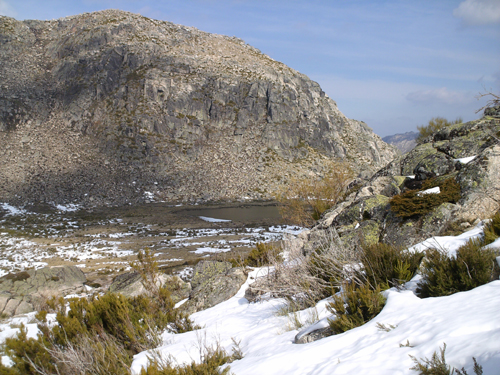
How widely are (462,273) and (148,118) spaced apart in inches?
2606

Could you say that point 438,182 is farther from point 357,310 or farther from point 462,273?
point 357,310

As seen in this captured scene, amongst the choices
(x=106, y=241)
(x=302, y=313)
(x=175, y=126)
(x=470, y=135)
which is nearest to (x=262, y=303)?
(x=302, y=313)

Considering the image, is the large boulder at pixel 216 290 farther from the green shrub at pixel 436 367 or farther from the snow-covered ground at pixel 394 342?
the green shrub at pixel 436 367

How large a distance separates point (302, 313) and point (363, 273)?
1.27 m

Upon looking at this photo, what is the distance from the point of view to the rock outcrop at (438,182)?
6.98 metres

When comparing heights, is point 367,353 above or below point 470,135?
below

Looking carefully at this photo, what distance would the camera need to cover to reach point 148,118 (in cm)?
6288

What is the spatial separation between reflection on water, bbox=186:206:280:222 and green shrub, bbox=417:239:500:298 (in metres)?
33.1

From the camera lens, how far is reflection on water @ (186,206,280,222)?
1533 inches

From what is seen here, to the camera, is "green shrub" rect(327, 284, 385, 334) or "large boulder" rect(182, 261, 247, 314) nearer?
"green shrub" rect(327, 284, 385, 334)

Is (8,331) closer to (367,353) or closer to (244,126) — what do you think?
(367,353)

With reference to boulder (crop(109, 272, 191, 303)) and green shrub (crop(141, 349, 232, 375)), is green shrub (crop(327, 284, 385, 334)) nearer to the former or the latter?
green shrub (crop(141, 349, 232, 375))

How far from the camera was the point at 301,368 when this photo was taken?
3.04 meters

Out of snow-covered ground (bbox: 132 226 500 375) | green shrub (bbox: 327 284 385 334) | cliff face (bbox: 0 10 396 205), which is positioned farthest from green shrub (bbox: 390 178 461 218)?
cliff face (bbox: 0 10 396 205)
